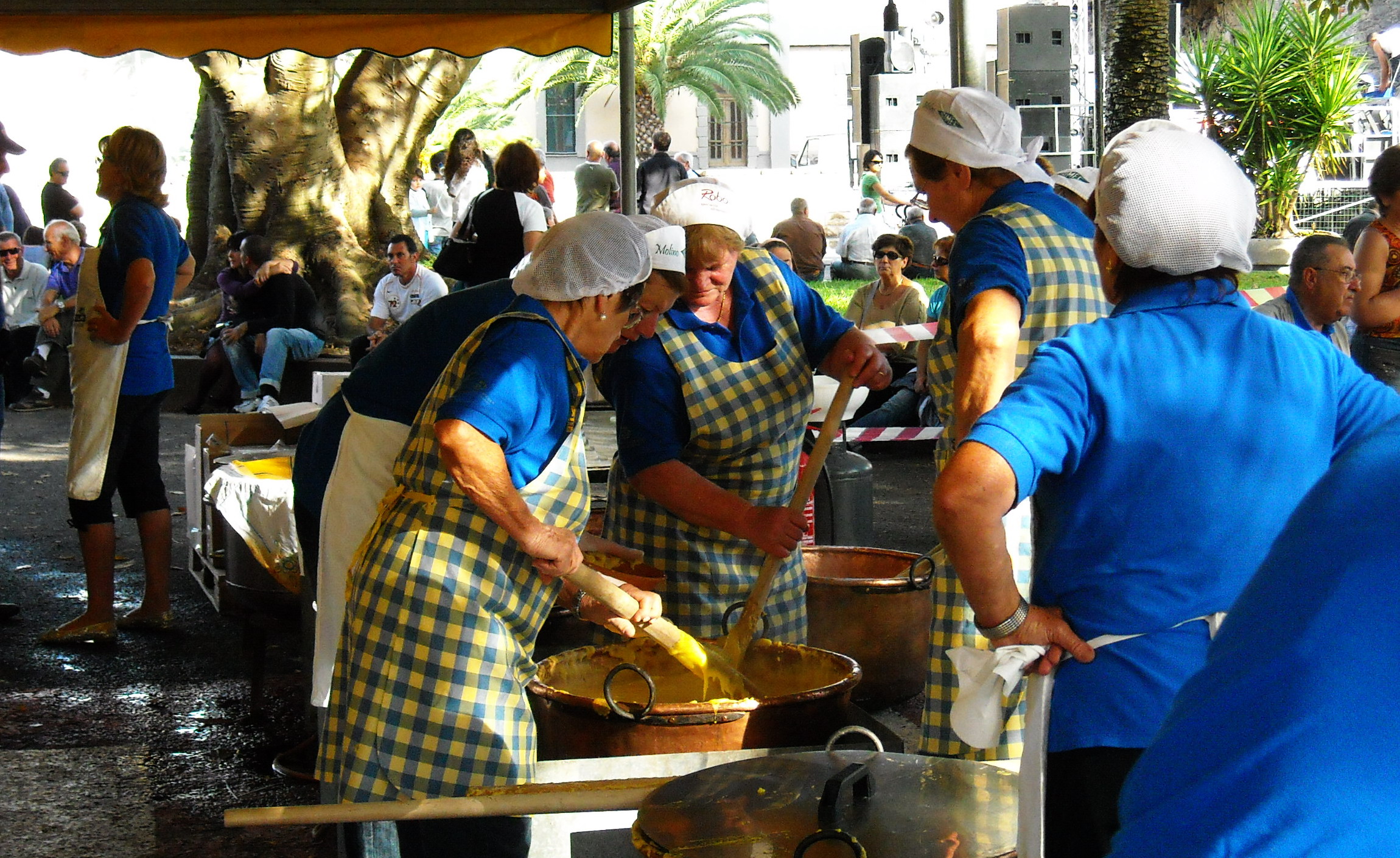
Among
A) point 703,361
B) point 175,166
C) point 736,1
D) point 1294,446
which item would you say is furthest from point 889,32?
point 175,166

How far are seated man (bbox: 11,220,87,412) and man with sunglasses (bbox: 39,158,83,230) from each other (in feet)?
8.14

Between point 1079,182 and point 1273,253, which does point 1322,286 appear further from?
point 1273,253

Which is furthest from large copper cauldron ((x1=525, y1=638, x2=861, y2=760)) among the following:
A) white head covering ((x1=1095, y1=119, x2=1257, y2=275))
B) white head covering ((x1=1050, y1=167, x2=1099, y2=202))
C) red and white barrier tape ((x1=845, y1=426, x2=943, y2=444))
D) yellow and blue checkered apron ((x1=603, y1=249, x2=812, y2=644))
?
red and white barrier tape ((x1=845, y1=426, x2=943, y2=444))

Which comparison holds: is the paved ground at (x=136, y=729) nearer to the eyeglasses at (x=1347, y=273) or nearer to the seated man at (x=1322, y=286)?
the seated man at (x=1322, y=286)

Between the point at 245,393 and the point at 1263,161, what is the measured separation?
1122cm

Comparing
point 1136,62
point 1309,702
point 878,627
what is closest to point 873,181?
point 1136,62

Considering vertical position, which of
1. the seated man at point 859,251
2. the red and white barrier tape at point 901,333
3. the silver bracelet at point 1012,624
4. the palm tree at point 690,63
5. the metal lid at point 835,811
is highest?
the palm tree at point 690,63

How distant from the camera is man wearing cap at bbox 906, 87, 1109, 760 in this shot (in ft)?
7.54

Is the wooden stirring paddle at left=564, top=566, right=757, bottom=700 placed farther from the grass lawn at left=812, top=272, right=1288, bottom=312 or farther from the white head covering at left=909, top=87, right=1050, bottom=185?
the grass lawn at left=812, top=272, right=1288, bottom=312

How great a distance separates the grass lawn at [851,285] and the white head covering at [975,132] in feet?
35.0

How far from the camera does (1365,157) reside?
719 inches

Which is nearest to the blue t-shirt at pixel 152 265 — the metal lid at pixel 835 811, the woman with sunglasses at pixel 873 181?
the metal lid at pixel 835 811

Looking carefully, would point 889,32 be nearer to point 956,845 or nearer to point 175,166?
point 956,845

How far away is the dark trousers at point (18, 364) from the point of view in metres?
12.0
